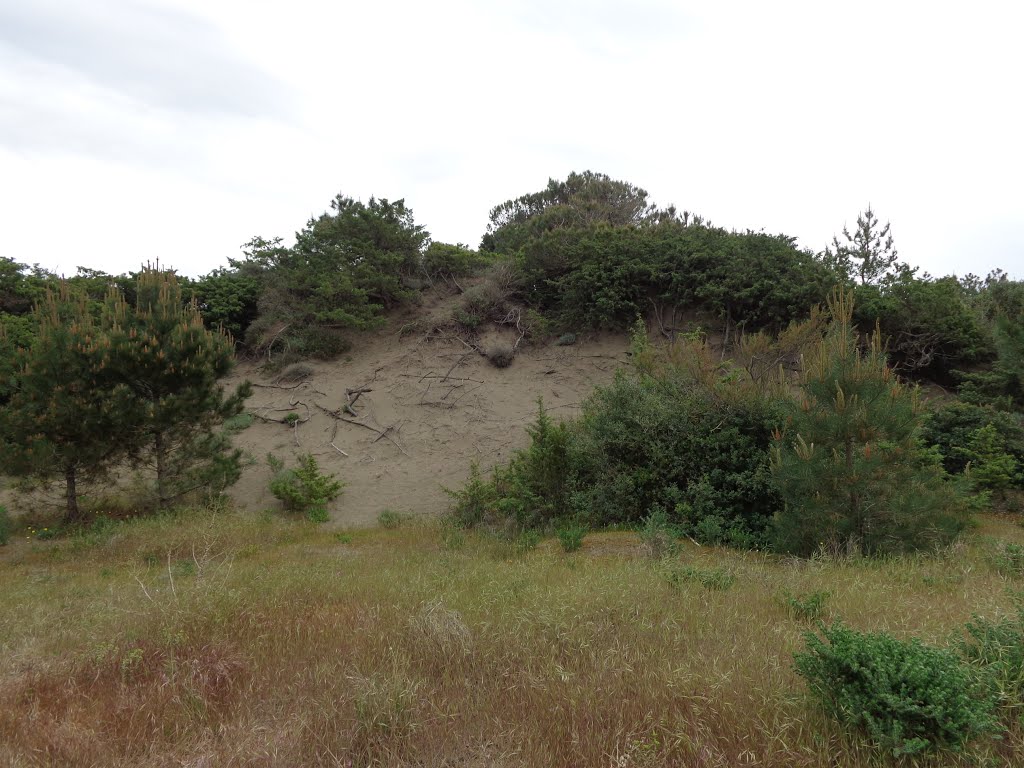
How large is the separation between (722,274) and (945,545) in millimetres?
10637

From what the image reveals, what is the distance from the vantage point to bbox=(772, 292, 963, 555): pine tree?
6273 millimetres

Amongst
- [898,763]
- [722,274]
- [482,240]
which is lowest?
[898,763]

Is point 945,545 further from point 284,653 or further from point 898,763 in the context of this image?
point 284,653

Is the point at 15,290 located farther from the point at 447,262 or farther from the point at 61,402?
the point at 447,262

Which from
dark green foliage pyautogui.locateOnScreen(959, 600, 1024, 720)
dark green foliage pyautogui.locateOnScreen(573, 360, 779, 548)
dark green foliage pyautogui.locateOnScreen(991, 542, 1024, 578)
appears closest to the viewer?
dark green foliage pyautogui.locateOnScreen(959, 600, 1024, 720)

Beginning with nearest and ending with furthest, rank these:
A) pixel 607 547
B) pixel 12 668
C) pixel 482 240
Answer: pixel 12 668 → pixel 607 547 → pixel 482 240

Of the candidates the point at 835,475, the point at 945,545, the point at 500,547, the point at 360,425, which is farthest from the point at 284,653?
the point at 360,425

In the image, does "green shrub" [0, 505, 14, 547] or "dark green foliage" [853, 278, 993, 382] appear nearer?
"green shrub" [0, 505, 14, 547]

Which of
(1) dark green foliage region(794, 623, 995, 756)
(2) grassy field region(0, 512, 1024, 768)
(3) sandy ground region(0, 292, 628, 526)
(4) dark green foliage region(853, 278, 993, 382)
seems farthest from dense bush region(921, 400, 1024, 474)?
(1) dark green foliage region(794, 623, 995, 756)

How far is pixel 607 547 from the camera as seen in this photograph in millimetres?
7801

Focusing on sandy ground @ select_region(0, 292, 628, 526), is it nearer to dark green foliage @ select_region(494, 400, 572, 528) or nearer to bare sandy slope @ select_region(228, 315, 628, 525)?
bare sandy slope @ select_region(228, 315, 628, 525)

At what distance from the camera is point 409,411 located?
52.7 feet

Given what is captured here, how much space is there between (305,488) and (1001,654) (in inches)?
482

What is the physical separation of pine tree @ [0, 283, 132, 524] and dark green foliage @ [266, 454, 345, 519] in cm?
329
